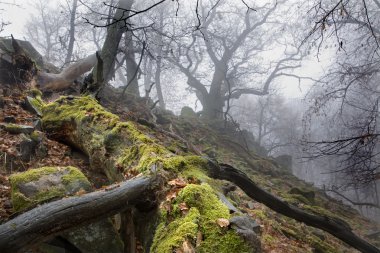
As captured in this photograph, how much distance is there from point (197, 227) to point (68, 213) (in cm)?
110

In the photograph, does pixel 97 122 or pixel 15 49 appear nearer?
pixel 97 122

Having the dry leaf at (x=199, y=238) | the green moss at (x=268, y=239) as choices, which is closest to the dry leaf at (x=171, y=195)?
the dry leaf at (x=199, y=238)

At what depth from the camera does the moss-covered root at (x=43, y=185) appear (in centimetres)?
351

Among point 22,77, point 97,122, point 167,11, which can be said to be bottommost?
point 97,122

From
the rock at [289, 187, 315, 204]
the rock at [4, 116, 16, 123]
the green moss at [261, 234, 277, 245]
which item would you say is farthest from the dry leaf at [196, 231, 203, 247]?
the rock at [289, 187, 315, 204]

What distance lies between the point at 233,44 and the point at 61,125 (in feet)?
70.2

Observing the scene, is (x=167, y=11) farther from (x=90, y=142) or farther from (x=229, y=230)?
(x=229, y=230)

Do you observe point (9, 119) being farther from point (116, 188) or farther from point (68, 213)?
point (68, 213)

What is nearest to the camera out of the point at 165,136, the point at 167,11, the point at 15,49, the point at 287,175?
the point at 15,49

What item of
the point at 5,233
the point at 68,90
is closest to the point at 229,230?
the point at 5,233

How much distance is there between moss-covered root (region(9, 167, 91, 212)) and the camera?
11.5 ft

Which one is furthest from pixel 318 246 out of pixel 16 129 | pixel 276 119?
pixel 276 119

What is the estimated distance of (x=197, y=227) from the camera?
99.9 inches

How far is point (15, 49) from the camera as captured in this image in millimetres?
8367
